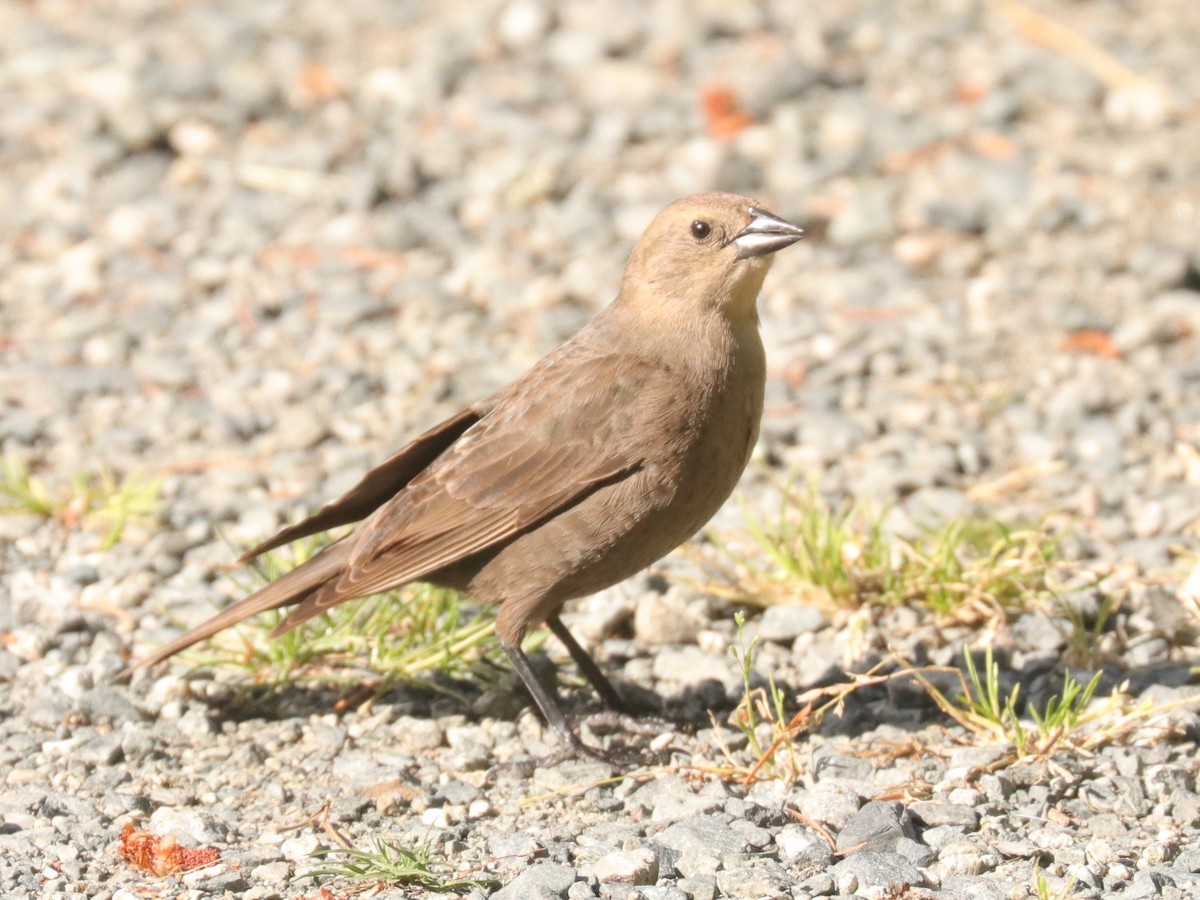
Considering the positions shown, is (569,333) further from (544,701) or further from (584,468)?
(544,701)

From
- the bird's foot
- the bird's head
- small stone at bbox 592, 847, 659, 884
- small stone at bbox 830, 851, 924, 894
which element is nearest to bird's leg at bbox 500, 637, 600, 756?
the bird's foot

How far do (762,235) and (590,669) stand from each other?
139cm

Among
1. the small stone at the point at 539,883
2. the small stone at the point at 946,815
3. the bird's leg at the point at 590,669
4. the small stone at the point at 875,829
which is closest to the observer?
the small stone at the point at 539,883

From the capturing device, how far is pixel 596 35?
9.26m

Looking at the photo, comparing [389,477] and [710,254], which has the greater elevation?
[710,254]

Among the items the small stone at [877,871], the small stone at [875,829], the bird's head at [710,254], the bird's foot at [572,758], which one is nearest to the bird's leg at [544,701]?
the bird's foot at [572,758]

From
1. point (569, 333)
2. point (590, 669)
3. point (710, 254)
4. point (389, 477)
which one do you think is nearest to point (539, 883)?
point (590, 669)

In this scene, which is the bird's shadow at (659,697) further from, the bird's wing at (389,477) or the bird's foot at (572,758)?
the bird's wing at (389,477)

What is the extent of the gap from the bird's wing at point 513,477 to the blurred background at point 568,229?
1062 mm

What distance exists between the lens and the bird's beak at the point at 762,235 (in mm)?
4977

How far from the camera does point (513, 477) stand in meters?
4.91

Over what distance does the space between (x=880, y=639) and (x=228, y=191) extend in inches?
171

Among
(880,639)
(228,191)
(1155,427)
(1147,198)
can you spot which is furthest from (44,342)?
(1147,198)

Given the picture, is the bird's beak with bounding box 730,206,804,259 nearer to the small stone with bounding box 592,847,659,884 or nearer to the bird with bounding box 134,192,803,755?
the bird with bounding box 134,192,803,755
